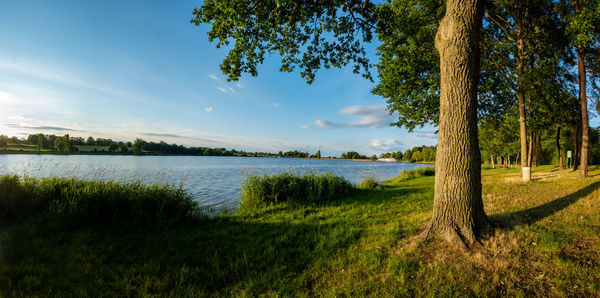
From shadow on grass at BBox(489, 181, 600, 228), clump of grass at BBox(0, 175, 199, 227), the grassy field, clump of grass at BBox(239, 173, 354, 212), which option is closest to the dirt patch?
the grassy field

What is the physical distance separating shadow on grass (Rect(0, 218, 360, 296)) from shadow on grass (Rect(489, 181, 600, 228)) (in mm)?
3161

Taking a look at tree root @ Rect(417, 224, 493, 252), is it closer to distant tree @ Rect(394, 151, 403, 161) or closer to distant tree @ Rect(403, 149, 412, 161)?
distant tree @ Rect(403, 149, 412, 161)

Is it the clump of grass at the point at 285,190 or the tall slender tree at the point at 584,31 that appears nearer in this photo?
the clump of grass at the point at 285,190

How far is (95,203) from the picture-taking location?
21.7ft

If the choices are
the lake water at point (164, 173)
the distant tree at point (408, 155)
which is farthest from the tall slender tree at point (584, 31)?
the distant tree at point (408, 155)

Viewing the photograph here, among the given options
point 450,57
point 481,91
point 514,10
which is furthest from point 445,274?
point 514,10

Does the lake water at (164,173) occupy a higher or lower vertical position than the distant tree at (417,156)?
lower

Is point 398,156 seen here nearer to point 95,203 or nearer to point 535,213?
point 535,213

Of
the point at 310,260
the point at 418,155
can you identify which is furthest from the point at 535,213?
the point at 418,155

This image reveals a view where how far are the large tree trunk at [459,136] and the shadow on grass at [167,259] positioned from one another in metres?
Answer: 2.02

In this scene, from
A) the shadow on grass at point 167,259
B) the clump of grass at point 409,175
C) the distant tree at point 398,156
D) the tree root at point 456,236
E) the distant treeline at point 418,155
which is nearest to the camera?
the shadow on grass at point 167,259

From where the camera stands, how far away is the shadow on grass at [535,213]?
476cm

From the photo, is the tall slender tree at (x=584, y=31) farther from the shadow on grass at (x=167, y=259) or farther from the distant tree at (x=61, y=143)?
the distant tree at (x=61, y=143)

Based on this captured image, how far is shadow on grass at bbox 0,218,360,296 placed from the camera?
10.8 ft
